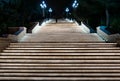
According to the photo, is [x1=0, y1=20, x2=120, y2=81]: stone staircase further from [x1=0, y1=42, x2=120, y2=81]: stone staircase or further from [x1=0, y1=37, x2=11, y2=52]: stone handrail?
[x1=0, y1=37, x2=11, y2=52]: stone handrail

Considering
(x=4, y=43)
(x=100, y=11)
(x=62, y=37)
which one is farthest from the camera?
(x=100, y=11)

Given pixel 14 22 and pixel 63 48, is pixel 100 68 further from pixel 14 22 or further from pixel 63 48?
pixel 14 22

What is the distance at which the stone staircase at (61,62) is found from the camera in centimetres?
1153

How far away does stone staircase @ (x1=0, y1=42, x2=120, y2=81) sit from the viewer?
37.8 feet

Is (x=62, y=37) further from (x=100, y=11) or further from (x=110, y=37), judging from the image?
(x=100, y=11)

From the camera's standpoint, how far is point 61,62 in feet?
41.9

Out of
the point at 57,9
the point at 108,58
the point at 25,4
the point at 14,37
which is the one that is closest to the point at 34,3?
the point at 25,4

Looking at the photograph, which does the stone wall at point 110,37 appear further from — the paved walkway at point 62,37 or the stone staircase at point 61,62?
the stone staircase at point 61,62

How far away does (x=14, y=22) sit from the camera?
125 ft

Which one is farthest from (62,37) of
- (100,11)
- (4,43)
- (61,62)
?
(100,11)

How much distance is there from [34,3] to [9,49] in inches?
1683

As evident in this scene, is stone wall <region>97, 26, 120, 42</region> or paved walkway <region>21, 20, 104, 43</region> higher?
stone wall <region>97, 26, 120, 42</region>

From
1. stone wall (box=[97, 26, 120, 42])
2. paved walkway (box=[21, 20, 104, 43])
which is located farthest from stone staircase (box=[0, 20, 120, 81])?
paved walkway (box=[21, 20, 104, 43])

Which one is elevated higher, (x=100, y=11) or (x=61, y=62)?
(x=100, y=11)
